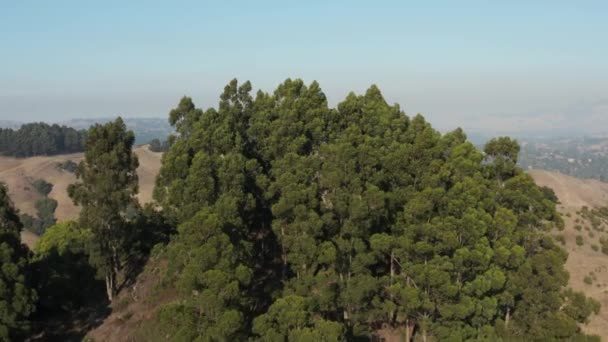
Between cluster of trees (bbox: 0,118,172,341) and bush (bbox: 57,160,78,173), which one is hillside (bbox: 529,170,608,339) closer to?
cluster of trees (bbox: 0,118,172,341)

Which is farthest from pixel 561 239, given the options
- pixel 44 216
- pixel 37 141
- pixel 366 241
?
pixel 37 141

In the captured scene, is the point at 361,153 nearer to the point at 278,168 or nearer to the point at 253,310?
the point at 278,168

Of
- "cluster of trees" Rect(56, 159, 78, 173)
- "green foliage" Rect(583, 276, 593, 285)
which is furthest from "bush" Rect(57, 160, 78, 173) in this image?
"green foliage" Rect(583, 276, 593, 285)

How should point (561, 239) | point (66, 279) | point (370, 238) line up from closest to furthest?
point (370, 238) < point (66, 279) < point (561, 239)

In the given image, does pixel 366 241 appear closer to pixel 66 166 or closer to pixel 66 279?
pixel 66 279

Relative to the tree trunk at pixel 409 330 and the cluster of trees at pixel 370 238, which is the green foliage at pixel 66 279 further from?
the tree trunk at pixel 409 330

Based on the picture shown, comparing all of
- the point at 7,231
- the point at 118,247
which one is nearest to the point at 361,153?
the point at 118,247
